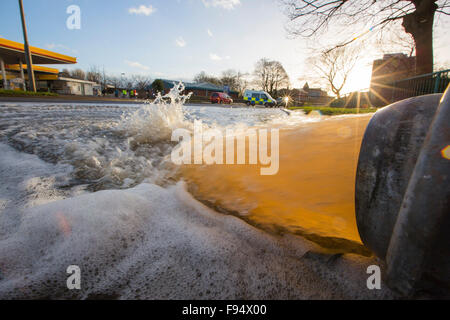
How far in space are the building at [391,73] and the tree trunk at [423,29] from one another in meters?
1.46

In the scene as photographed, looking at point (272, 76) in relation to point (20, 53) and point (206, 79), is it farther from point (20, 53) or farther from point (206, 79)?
point (20, 53)

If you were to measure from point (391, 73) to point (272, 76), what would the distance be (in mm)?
34967

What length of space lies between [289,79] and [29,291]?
59.9 meters

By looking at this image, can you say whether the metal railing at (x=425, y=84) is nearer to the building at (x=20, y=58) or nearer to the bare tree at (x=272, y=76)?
the building at (x=20, y=58)

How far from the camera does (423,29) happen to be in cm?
802

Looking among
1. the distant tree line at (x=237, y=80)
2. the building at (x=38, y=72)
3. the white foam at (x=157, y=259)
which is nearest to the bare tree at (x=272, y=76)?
the distant tree line at (x=237, y=80)

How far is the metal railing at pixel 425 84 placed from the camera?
23.8 ft

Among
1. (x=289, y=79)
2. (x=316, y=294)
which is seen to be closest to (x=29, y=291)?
(x=316, y=294)

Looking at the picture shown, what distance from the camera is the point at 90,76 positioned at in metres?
67.2

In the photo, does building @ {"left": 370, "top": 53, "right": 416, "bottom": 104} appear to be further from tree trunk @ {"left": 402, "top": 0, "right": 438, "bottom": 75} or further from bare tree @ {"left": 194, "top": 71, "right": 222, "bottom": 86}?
bare tree @ {"left": 194, "top": 71, "right": 222, "bottom": 86}

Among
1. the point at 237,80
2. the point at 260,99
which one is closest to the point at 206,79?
the point at 237,80

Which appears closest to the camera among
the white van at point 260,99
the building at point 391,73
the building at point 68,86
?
the building at point 391,73
